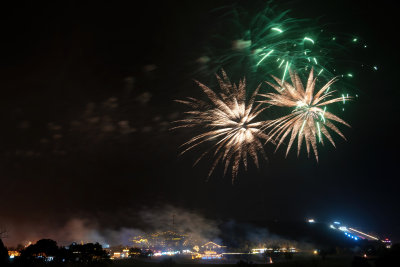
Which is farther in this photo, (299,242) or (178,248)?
(178,248)

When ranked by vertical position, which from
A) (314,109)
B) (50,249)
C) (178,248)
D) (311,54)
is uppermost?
(311,54)

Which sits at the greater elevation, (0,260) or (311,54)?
(311,54)

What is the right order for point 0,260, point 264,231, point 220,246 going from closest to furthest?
1. point 0,260
2. point 264,231
3. point 220,246

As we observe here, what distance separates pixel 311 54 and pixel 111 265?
115ft

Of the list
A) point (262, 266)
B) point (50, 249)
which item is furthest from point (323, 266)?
point (50, 249)

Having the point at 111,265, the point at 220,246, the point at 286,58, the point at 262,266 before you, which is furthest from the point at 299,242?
the point at 286,58

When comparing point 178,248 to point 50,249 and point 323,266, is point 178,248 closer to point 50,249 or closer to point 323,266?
point 50,249

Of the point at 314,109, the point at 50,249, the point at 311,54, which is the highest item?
the point at 311,54

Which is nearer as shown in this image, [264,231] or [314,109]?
[314,109]

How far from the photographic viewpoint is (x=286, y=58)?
23.2m

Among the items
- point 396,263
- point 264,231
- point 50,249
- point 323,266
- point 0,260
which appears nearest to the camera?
point 396,263

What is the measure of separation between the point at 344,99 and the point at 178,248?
101 metres

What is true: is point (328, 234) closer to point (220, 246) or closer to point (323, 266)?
point (220, 246)

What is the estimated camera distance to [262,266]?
1159 inches
